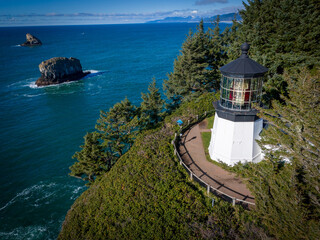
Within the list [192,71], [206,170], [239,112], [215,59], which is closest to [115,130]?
[206,170]

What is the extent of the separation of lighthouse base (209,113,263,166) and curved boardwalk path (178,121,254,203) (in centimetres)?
116

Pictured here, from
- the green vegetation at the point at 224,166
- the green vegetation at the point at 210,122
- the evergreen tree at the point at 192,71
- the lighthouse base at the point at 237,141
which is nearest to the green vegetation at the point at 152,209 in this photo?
the green vegetation at the point at 224,166

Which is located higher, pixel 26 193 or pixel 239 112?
pixel 239 112

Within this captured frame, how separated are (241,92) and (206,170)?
19.8 ft

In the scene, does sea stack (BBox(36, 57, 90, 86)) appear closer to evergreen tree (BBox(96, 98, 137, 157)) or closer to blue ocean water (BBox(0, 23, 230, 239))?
blue ocean water (BBox(0, 23, 230, 239))

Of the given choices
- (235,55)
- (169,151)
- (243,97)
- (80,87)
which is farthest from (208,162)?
(80,87)

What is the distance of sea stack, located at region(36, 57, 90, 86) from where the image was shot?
6278 cm

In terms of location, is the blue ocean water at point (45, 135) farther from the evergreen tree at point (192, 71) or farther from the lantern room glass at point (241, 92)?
the lantern room glass at point (241, 92)

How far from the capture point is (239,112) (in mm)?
13672

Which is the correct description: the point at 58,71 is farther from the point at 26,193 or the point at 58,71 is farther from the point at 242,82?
the point at 242,82

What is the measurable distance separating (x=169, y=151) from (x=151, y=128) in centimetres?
436

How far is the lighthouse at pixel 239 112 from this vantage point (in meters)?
13.2

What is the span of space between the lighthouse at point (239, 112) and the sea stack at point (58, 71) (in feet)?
208

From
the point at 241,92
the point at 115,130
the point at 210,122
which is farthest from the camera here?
the point at 210,122
